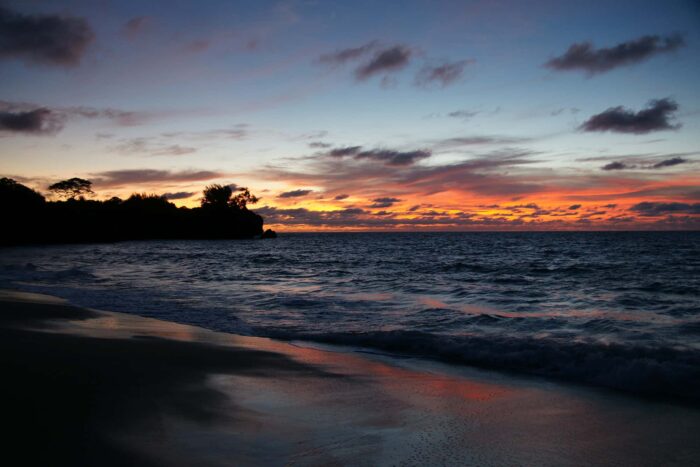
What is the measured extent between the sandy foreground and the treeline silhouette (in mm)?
74894

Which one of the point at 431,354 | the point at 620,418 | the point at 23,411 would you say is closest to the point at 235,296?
the point at 431,354

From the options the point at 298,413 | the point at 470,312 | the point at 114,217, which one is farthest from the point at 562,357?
the point at 114,217

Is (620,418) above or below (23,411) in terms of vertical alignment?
below

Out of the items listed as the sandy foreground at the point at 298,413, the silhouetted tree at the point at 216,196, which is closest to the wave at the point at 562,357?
the sandy foreground at the point at 298,413

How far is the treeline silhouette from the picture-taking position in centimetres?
7038

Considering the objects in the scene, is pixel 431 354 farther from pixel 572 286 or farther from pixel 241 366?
pixel 572 286

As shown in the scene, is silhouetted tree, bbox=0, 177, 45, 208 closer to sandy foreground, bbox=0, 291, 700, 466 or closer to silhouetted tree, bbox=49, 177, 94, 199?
silhouetted tree, bbox=49, 177, 94, 199

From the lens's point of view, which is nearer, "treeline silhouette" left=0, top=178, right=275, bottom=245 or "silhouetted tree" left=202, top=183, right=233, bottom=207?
"treeline silhouette" left=0, top=178, right=275, bottom=245

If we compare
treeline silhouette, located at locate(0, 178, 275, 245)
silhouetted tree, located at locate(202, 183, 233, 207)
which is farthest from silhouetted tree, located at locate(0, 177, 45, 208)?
silhouetted tree, located at locate(202, 183, 233, 207)

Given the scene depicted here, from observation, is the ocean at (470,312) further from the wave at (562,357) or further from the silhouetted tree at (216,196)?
the silhouetted tree at (216,196)

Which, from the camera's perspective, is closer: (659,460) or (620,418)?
(659,460)

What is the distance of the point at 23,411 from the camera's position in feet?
14.9

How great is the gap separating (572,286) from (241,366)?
16408mm

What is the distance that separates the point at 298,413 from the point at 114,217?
101 metres
